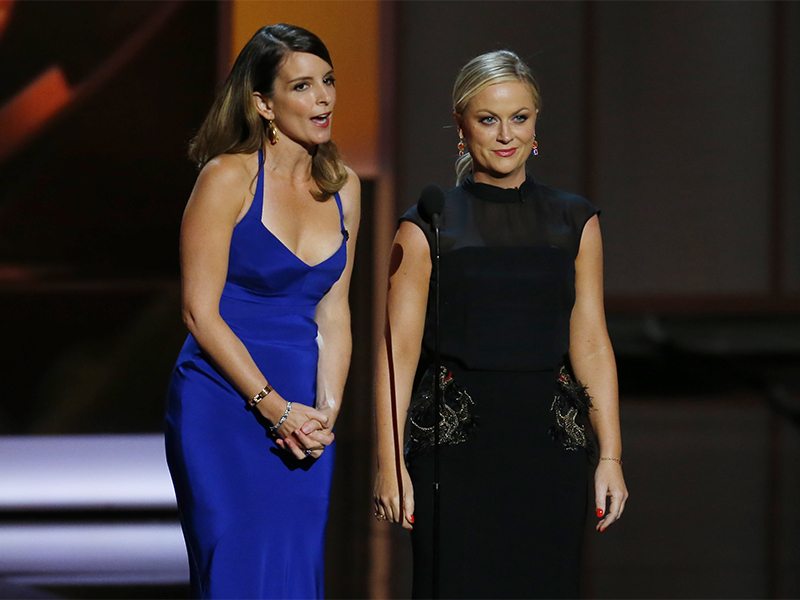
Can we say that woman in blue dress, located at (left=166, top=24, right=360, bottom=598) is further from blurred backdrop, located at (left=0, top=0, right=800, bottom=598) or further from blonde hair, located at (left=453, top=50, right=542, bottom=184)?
blurred backdrop, located at (left=0, top=0, right=800, bottom=598)

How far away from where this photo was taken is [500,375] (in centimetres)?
308

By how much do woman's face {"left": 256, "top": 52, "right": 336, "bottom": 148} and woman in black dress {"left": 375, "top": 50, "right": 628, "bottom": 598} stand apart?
299 mm

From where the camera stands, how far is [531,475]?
10.2 feet

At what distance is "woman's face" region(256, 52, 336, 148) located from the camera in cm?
315

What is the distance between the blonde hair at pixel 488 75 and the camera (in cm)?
304

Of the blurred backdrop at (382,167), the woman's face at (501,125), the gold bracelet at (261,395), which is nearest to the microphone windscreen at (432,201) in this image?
the woman's face at (501,125)

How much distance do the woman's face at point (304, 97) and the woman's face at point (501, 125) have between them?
0.32 m

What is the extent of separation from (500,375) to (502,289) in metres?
0.19

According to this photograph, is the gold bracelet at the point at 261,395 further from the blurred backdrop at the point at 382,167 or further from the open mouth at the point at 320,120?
the blurred backdrop at the point at 382,167

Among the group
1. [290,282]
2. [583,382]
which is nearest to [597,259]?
[583,382]

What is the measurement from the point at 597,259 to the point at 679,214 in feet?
21.9

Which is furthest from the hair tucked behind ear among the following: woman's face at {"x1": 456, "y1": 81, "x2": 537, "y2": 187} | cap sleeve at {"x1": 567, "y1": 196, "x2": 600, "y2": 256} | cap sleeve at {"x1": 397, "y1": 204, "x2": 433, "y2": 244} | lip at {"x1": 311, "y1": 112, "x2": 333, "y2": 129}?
cap sleeve at {"x1": 567, "y1": 196, "x2": 600, "y2": 256}

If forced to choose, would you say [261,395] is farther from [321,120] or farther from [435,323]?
[321,120]

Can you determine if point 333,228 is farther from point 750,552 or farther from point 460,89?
point 750,552
